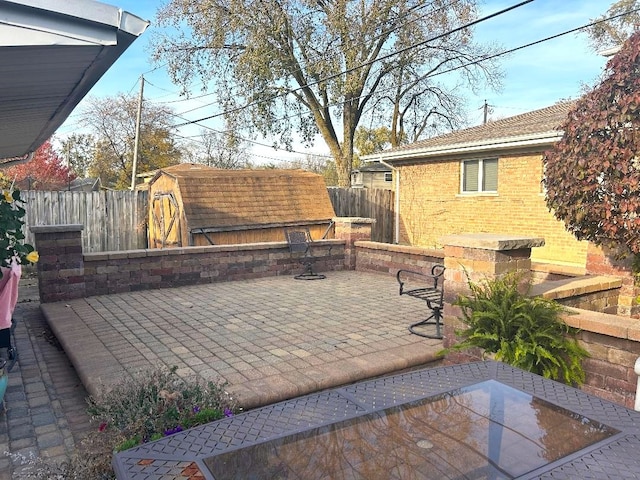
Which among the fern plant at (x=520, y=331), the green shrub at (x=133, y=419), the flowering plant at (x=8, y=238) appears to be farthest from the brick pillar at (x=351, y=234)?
the green shrub at (x=133, y=419)

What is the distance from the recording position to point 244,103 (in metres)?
17.2

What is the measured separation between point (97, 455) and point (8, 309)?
6.91 feet

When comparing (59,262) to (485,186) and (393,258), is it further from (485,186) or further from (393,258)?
(485,186)

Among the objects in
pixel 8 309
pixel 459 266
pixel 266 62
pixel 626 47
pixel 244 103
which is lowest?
pixel 8 309

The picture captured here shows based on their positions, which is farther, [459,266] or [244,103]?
[244,103]

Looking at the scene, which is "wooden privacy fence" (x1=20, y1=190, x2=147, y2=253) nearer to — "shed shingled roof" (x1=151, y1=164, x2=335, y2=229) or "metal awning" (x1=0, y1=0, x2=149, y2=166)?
"shed shingled roof" (x1=151, y1=164, x2=335, y2=229)

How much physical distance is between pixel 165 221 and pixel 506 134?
8.13 m

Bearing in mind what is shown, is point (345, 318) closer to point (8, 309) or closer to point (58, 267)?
point (8, 309)

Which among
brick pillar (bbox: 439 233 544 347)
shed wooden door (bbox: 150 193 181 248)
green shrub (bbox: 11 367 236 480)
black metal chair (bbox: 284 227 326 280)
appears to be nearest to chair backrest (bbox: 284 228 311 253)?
black metal chair (bbox: 284 227 326 280)

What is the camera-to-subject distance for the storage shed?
32.9ft

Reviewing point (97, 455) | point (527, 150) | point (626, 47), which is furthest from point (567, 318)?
point (527, 150)

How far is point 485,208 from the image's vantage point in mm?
11727

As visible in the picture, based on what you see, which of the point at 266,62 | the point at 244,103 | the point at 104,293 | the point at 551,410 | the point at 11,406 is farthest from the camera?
the point at 244,103

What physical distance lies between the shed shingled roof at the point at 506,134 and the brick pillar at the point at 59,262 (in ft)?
28.5
